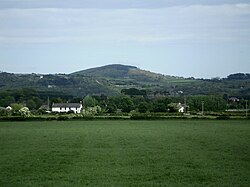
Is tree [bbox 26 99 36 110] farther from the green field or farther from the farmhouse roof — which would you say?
the green field

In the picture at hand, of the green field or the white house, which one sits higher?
the white house

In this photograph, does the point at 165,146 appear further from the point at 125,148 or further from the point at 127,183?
the point at 127,183

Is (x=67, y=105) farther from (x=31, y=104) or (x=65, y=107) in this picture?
(x=31, y=104)

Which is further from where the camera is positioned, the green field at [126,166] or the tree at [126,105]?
the tree at [126,105]

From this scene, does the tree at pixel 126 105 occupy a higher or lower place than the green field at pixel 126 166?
higher

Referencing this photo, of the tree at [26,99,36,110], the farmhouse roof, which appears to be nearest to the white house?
the farmhouse roof

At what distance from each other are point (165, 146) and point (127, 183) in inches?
643

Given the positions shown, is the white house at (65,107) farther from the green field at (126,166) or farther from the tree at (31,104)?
the green field at (126,166)

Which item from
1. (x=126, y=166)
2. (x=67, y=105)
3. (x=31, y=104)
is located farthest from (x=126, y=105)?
(x=126, y=166)

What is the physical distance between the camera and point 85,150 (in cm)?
3262

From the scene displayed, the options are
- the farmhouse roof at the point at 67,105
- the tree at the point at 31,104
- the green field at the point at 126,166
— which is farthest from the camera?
the tree at the point at 31,104

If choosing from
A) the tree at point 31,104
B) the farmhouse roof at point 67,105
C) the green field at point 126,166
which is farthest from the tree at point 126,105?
the green field at point 126,166

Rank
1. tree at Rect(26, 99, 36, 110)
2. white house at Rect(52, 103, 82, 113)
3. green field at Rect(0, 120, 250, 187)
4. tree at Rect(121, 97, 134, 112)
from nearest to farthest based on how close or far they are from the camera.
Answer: green field at Rect(0, 120, 250, 187) < tree at Rect(121, 97, 134, 112) < white house at Rect(52, 103, 82, 113) < tree at Rect(26, 99, 36, 110)

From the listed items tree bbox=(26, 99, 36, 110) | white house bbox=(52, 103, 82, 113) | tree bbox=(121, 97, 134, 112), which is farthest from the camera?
tree bbox=(26, 99, 36, 110)
